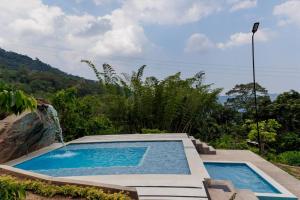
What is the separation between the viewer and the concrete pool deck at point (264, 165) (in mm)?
6020

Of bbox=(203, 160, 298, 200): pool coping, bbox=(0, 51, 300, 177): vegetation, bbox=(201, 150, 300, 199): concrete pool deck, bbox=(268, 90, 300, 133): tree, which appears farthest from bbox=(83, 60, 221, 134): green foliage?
bbox=(268, 90, 300, 133): tree

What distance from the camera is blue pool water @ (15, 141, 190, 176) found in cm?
609

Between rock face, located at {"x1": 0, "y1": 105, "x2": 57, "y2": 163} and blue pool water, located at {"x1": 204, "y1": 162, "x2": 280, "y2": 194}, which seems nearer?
blue pool water, located at {"x1": 204, "y1": 162, "x2": 280, "y2": 194}

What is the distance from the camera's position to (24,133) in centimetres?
753

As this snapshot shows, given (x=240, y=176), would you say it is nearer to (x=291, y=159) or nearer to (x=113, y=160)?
(x=113, y=160)

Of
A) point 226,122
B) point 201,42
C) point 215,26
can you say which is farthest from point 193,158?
point 226,122

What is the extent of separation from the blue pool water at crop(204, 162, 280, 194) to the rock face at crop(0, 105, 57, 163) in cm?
396

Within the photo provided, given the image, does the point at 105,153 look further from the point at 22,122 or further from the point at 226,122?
the point at 226,122

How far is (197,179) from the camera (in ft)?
16.4

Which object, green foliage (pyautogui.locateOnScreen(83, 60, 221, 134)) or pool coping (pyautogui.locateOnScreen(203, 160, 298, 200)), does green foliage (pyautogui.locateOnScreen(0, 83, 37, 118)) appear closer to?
pool coping (pyautogui.locateOnScreen(203, 160, 298, 200))

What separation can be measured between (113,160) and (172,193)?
3.65 metres

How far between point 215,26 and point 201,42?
3.77 ft

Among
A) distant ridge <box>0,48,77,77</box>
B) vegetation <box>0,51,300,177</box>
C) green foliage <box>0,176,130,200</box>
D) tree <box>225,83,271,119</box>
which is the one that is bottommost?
green foliage <box>0,176,130,200</box>

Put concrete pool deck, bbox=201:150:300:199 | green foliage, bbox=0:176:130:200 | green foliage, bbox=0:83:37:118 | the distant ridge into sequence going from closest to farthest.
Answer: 1. green foliage, bbox=0:83:37:118
2. green foliage, bbox=0:176:130:200
3. concrete pool deck, bbox=201:150:300:199
4. the distant ridge
